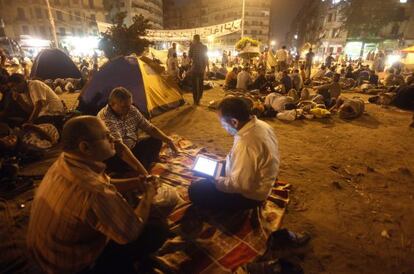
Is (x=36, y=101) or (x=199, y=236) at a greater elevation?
(x=36, y=101)

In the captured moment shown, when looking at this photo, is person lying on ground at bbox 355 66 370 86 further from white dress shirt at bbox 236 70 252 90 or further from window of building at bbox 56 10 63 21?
window of building at bbox 56 10 63 21

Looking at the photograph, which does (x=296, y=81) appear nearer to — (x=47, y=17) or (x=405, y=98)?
(x=405, y=98)

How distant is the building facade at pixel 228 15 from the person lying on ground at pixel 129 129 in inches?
2755

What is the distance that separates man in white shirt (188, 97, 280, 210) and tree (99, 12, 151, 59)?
11628 mm

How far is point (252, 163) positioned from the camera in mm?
2576

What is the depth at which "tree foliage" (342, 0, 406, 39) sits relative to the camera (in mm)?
36562

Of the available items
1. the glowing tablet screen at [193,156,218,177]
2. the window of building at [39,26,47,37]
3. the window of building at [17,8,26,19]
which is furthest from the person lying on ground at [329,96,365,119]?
the window of building at [17,8,26,19]

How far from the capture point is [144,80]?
7273mm

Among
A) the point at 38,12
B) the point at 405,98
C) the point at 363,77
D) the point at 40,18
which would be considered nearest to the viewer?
the point at 405,98

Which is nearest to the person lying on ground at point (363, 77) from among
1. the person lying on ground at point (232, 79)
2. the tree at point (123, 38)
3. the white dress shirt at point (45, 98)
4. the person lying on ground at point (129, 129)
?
the person lying on ground at point (232, 79)

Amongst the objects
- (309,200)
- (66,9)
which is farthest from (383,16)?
(66,9)

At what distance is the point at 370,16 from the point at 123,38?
39500mm

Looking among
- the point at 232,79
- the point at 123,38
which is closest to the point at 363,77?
the point at 232,79

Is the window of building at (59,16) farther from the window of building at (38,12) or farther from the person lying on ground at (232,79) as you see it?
the person lying on ground at (232,79)
